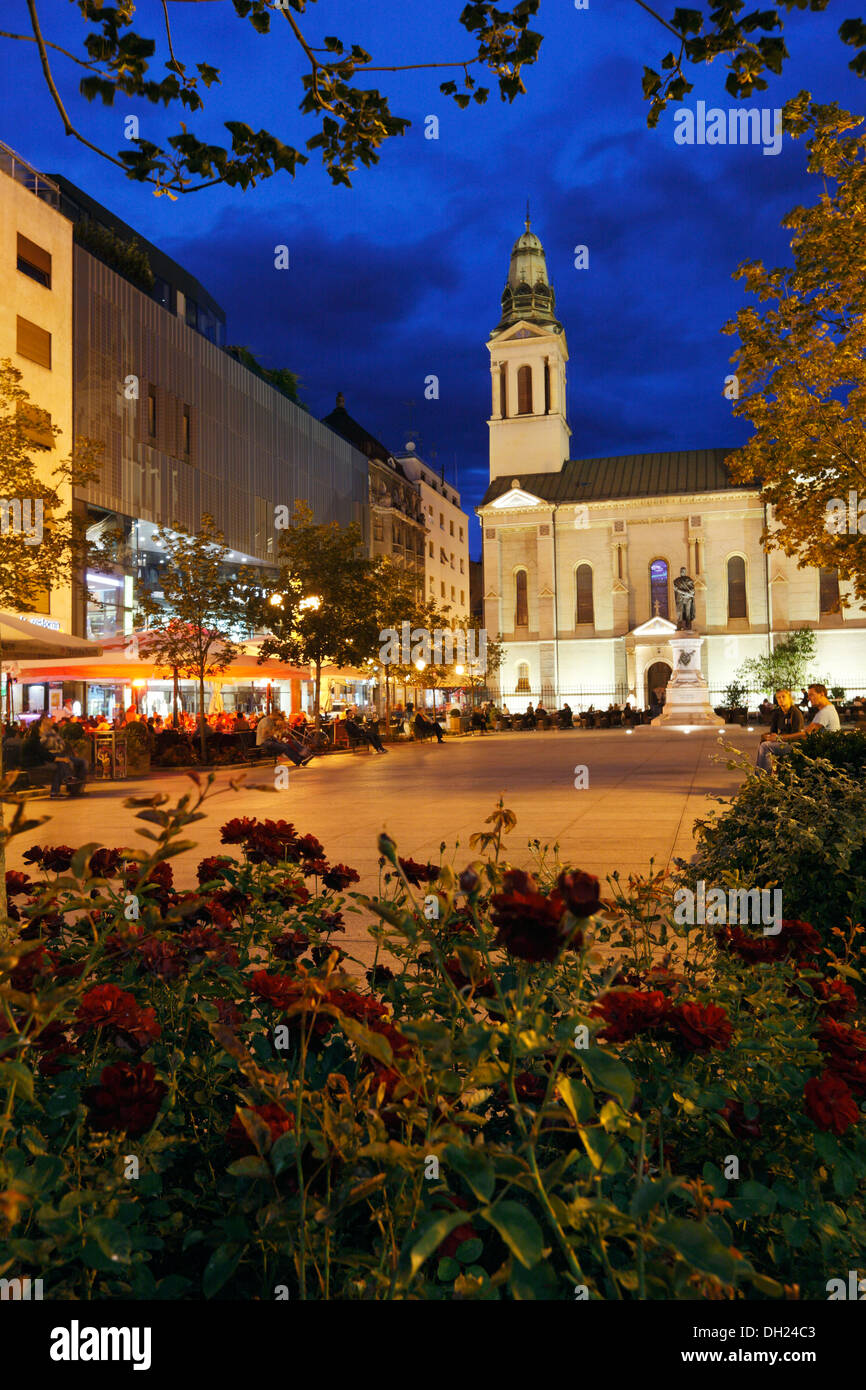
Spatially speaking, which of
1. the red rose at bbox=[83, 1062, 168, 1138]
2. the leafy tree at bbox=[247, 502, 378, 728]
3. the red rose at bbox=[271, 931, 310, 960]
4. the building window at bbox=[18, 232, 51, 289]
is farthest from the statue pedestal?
the red rose at bbox=[83, 1062, 168, 1138]

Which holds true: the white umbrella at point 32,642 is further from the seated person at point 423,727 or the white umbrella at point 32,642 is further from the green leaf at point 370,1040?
the seated person at point 423,727

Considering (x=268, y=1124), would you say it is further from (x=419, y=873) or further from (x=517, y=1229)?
(x=419, y=873)

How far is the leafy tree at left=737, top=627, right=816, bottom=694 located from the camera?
5688 centimetres

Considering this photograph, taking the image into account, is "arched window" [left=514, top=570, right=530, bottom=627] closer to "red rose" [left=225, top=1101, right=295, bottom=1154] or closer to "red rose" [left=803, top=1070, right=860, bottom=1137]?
"red rose" [left=803, top=1070, right=860, bottom=1137]

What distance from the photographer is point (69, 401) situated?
1076 inches

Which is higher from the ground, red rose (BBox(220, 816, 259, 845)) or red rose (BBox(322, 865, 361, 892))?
red rose (BBox(220, 816, 259, 845))

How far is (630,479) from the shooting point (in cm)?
6638

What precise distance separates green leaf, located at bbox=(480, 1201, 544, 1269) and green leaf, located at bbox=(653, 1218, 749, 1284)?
134 mm

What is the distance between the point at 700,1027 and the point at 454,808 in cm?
965

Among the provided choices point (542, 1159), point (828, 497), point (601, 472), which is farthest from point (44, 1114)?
point (601, 472)

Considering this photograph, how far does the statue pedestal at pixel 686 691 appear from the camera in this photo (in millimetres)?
41406

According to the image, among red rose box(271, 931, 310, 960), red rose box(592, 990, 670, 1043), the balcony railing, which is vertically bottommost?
red rose box(271, 931, 310, 960)

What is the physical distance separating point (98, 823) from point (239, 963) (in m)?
8.67

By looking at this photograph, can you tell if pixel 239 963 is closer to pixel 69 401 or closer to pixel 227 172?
pixel 227 172
